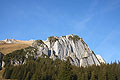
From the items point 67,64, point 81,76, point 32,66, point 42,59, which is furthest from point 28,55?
point 67,64

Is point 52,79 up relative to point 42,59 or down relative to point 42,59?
down

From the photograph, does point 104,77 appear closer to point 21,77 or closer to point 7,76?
point 21,77

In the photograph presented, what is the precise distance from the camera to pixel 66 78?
239 ft

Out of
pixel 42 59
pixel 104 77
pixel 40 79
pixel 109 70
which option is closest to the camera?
pixel 40 79

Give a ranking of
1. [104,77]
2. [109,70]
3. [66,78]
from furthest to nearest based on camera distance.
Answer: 1. [109,70]
2. [104,77]
3. [66,78]

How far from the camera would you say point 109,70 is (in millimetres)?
116688

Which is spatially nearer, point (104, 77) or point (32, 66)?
point (104, 77)

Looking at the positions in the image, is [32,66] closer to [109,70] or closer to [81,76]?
[81,76]

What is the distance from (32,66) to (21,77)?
20.2 meters

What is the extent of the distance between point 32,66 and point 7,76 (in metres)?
23.2

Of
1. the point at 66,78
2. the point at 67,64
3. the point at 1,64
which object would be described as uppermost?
the point at 1,64

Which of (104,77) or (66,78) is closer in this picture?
(66,78)

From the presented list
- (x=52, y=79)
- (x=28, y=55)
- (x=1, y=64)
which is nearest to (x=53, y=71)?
(x=52, y=79)

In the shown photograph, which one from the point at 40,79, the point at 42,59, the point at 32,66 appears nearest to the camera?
the point at 40,79
